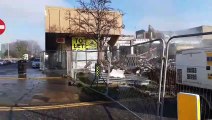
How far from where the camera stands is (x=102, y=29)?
24.1 meters

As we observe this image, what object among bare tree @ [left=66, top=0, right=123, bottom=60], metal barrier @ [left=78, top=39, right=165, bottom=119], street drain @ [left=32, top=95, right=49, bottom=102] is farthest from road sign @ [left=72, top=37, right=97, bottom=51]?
metal barrier @ [left=78, top=39, right=165, bottom=119]

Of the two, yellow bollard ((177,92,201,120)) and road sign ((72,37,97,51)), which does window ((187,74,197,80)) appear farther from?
road sign ((72,37,97,51))

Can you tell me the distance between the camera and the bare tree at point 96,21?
23625mm

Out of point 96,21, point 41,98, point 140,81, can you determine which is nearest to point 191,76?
point 140,81

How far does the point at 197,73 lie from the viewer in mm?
Answer: 8602

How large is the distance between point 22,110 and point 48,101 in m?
1.91

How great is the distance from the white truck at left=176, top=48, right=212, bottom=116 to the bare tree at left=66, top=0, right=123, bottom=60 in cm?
1164

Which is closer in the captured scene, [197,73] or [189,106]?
[189,106]

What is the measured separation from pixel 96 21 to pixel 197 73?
53.8ft

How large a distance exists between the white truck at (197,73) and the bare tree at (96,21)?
458 inches

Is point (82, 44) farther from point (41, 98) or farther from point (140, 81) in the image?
point (140, 81)

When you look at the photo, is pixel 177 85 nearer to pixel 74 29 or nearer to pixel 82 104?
pixel 82 104

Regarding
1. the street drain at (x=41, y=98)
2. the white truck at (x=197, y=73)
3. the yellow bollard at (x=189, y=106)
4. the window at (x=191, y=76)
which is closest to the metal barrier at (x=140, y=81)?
the white truck at (x=197, y=73)

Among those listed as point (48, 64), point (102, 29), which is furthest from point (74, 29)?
point (48, 64)
